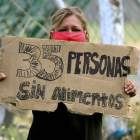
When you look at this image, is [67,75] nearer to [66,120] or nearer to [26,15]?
[66,120]

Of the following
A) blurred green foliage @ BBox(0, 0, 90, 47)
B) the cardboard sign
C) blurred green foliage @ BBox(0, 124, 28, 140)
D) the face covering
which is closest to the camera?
the cardboard sign

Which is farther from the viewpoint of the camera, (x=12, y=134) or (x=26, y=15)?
(x=26, y=15)

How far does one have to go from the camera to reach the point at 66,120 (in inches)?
115

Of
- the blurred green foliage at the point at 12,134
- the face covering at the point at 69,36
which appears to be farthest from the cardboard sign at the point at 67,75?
the blurred green foliage at the point at 12,134

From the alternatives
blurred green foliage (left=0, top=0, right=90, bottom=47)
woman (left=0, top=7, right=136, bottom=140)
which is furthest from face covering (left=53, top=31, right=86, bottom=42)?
blurred green foliage (left=0, top=0, right=90, bottom=47)

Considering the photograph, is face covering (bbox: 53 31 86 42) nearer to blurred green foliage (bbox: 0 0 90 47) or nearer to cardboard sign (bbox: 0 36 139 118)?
cardboard sign (bbox: 0 36 139 118)

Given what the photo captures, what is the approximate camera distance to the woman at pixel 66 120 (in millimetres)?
2936

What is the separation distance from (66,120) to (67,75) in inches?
12.7

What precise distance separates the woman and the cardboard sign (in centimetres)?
13

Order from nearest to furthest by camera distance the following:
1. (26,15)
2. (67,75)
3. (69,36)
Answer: (67,75) < (69,36) < (26,15)

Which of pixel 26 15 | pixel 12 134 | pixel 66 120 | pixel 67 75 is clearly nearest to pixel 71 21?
pixel 67 75

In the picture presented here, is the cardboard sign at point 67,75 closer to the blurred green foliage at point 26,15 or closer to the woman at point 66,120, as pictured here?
the woman at point 66,120

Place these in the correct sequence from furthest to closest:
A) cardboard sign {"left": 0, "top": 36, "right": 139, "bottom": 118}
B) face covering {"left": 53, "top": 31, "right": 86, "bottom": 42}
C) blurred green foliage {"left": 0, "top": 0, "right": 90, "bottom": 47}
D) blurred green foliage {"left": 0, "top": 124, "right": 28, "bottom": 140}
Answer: blurred green foliage {"left": 0, "top": 0, "right": 90, "bottom": 47}, blurred green foliage {"left": 0, "top": 124, "right": 28, "bottom": 140}, face covering {"left": 53, "top": 31, "right": 86, "bottom": 42}, cardboard sign {"left": 0, "top": 36, "right": 139, "bottom": 118}

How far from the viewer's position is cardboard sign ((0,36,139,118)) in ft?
9.31
